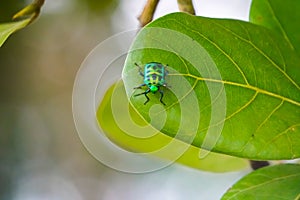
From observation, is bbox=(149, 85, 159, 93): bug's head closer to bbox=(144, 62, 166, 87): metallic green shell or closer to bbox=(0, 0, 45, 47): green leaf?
bbox=(144, 62, 166, 87): metallic green shell

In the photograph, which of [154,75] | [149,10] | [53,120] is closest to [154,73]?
[154,75]

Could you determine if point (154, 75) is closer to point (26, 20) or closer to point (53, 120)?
point (26, 20)

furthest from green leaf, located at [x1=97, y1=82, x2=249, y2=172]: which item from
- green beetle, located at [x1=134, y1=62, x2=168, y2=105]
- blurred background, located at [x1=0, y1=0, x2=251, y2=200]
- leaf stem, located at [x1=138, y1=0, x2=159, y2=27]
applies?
blurred background, located at [x1=0, y1=0, x2=251, y2=200]

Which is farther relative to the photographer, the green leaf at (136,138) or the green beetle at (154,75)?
the green leaf at (136,138)

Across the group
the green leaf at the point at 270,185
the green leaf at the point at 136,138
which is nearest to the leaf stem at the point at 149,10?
the green leaf at the point at 136,138

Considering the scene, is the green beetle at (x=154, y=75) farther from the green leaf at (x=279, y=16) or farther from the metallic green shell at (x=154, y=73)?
the green leaf at (x=279, y=16)

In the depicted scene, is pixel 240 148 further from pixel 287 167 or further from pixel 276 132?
pixel 287 167
